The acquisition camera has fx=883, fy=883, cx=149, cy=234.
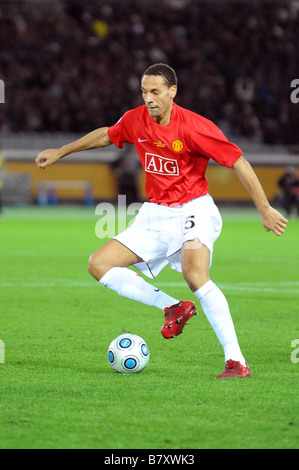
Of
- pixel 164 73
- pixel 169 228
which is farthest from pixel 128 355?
pixel 164 73

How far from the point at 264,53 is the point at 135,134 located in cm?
2859

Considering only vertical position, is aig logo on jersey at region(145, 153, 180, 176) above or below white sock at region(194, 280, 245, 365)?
above

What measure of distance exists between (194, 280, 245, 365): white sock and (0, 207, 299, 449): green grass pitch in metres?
0.20

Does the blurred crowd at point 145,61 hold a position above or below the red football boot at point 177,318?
above

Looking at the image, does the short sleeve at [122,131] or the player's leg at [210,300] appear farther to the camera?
the short sleeve at [122,131]

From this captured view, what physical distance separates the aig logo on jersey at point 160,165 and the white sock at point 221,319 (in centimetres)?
85

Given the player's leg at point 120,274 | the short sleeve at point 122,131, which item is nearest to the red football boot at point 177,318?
the player's leg at point 120,274

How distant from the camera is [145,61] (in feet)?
105

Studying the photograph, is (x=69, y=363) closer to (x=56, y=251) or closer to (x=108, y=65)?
(x=56, y=251)

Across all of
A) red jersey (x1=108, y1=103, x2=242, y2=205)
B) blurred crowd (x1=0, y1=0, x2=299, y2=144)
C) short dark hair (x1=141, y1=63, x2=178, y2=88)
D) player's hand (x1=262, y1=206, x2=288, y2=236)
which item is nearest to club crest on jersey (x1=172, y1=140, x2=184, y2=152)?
red jersey (x1=108, y1=103, x2=242, y2=205)

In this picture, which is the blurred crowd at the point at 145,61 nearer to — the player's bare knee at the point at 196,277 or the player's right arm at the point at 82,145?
the player's right arm at the point at 82,145

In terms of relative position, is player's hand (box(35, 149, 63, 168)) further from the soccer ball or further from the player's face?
the soccer ball

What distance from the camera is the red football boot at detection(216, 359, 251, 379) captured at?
549 centimetres

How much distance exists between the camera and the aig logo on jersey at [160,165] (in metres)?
6.02
